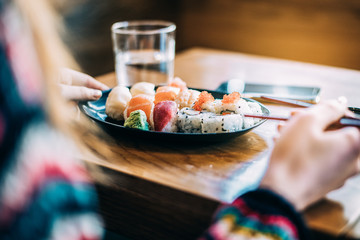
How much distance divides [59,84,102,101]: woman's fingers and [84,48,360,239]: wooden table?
127mm

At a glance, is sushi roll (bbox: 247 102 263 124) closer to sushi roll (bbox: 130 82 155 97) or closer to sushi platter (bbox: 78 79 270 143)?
sushi platter (bbox: 78 79 270 143)

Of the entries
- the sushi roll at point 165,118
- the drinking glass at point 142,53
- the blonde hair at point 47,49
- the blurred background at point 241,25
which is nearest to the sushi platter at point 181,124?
the sushi roll at point 165,118

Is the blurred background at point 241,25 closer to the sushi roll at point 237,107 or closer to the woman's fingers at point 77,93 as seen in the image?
the woman's fingers at point 77,93

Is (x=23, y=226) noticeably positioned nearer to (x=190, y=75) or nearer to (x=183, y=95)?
(x=183, y=95)

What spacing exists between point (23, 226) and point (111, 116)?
17.8 inches

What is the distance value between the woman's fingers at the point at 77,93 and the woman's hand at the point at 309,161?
18.0 inches

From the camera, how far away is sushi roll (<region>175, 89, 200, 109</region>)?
29.9 inches

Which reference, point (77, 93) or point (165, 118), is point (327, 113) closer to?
point (165, 118)

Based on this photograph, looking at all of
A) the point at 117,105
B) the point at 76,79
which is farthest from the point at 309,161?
the point at 76,79

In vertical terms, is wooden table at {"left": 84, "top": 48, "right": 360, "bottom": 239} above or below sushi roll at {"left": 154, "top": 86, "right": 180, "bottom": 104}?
below

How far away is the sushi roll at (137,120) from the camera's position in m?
0.67

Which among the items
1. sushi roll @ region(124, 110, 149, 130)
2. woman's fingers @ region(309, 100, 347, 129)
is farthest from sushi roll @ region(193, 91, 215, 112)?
woman's fingers @ region(309, 100, 347, 129)

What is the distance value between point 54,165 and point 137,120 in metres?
0.31

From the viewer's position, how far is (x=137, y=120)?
670mm
